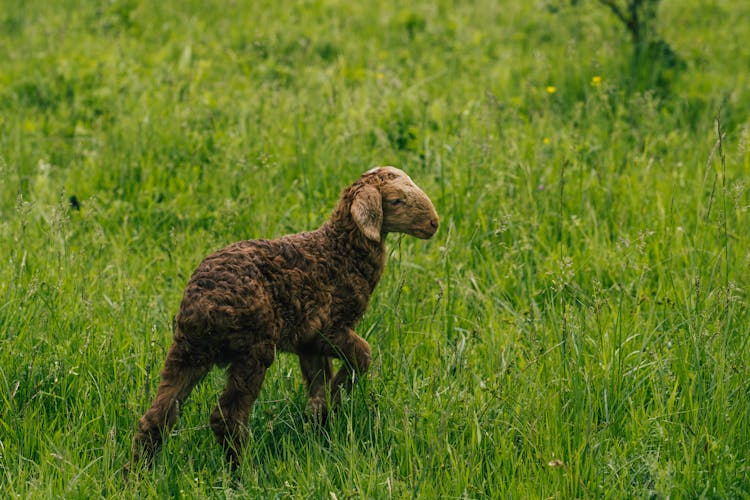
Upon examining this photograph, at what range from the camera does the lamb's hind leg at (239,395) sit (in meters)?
3.47

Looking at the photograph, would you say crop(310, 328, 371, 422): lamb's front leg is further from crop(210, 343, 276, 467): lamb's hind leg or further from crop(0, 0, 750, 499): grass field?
crop(210, 343, 276, 467): lamb's hind leg

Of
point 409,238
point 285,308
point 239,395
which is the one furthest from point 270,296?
point 409,238

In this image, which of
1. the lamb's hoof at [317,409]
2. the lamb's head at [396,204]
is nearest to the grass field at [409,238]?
the lamb's hoof at [317,409]

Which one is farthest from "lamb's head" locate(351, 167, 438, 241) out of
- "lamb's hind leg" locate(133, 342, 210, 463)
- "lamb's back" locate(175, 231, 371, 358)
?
"lamb's hind leg" locate(133, 342, 210, 463)

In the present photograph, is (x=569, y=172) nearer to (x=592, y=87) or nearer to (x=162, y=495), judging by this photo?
(x=592, y=87)

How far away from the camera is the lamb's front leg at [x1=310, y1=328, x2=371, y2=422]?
377cm

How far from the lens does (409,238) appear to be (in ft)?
17.5

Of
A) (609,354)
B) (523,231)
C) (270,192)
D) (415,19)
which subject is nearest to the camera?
(609,354)

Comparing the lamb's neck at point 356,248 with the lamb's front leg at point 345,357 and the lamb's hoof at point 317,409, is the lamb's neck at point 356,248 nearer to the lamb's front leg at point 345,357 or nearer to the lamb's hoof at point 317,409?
the lamb's front leg at point 345,357

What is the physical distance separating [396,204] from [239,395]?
3.33ft

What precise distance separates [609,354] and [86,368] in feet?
7.60

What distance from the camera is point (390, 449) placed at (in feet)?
11.8

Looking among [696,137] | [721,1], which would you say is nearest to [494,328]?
[696,137]

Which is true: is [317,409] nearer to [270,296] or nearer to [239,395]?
[239,395]
